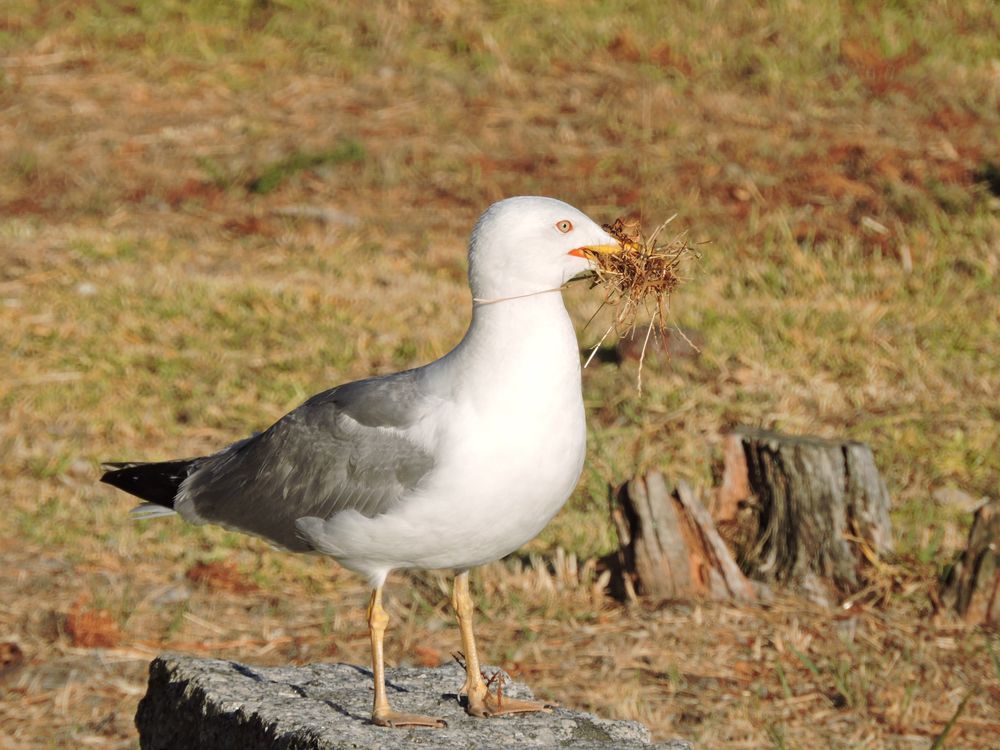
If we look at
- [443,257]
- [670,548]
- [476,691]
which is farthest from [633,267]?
[443,257]

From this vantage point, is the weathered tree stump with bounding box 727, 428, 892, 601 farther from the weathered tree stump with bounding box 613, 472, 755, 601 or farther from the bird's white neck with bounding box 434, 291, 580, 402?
the bird's white neck with bounding box 434, 291, 580, 402

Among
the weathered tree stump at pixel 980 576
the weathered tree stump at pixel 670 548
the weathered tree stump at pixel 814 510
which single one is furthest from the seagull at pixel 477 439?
the weathered tree stump at pixel 980 576

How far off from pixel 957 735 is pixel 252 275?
560cm

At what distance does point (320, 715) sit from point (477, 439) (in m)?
0.89

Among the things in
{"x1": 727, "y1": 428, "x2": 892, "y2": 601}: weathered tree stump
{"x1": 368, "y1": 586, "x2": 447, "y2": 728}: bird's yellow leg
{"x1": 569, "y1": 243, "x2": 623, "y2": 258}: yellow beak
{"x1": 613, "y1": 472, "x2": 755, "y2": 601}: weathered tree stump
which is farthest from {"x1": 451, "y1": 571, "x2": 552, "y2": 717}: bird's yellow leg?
{"x1": 727, "y1": 428, "x2": 892, "y2": 601}: weathered tree stump

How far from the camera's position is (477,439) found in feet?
11.9

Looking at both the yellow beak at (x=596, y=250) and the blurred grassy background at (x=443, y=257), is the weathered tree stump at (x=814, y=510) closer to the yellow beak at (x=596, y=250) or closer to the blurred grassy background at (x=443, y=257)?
the blurred grassy background at (x=443, y=257)

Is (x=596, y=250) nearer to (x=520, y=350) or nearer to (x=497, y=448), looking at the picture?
(x=520, y=350)

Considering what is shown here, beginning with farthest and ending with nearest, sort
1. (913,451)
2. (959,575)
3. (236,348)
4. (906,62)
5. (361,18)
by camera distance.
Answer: (361,18) < (906,62) < (236,348) < (913,451) < (959,575)

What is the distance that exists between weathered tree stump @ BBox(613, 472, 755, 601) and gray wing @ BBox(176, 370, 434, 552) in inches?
69.1

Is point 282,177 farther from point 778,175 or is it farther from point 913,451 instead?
point 913,451

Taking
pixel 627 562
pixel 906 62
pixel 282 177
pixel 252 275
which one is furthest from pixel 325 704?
pixel 906 62

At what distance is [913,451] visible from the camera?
22.9 feet

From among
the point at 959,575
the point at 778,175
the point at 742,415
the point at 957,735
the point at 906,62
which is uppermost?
the point at 906,62
